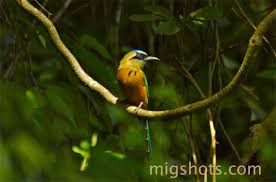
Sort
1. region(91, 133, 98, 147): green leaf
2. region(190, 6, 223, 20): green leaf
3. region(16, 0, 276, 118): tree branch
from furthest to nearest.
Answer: region(91, 133, 98, 147): green leaf < region(190, 6, 223, 20): green leaf < region(16, 0, 276, 118): tree branch

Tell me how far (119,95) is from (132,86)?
0.16 metres

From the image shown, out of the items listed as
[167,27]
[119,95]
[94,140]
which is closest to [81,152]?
[94,140]

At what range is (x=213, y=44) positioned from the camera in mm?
3059

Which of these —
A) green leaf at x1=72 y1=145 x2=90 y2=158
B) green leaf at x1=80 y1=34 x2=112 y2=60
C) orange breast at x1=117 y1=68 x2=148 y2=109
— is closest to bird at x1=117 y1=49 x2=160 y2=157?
orange breast at x1=117 y1=68 x2=148 y2=109

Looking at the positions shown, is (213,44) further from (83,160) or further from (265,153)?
(83,160)

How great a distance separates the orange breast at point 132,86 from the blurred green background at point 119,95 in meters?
0.10

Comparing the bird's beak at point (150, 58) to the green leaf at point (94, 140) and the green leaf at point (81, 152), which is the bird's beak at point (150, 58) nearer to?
the green leaf at point (94, 140)

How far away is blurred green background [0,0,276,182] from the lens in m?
2.27

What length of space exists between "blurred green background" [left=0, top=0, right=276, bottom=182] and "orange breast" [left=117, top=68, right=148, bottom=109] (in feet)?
0.32

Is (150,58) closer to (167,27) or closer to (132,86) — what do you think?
(132,86)

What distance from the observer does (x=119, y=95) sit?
287 cm

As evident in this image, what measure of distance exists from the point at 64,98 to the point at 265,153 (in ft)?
3.24

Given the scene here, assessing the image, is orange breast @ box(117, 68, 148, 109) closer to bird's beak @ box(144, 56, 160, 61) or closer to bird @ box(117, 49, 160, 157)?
bird @ box(117, 49, 160, 157)

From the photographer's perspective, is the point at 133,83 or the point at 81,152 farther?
the point at 133,83
